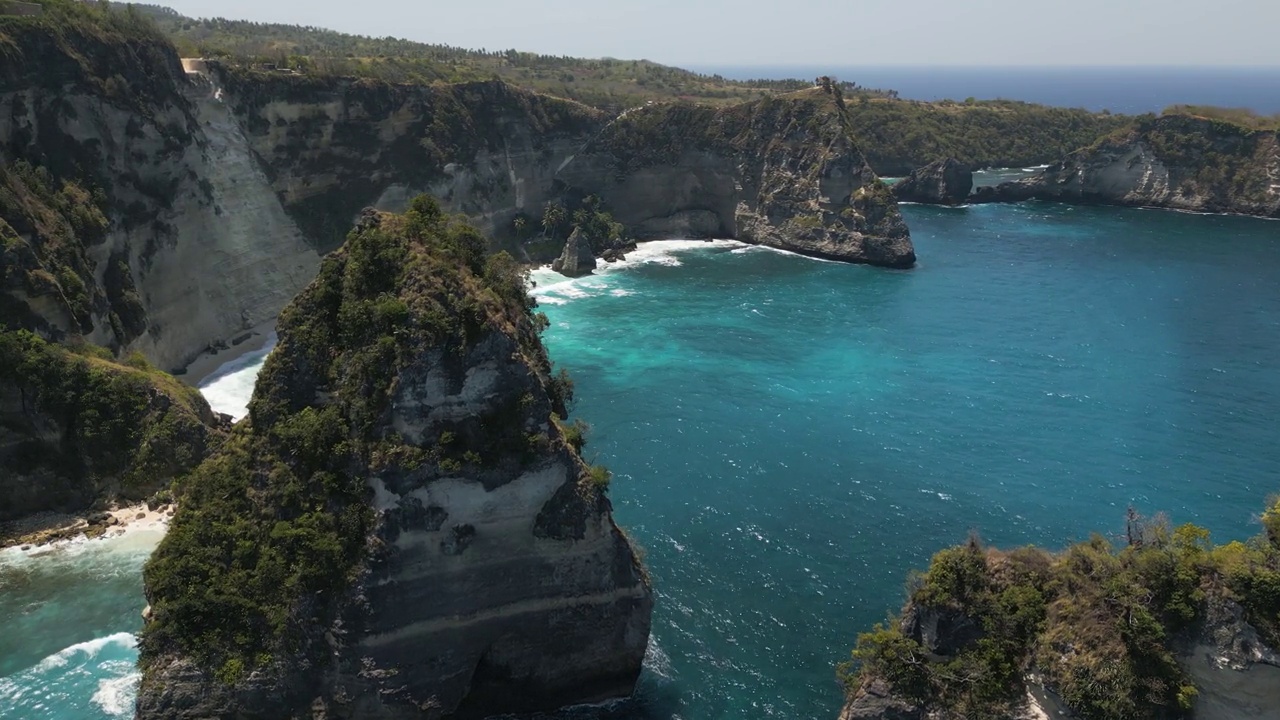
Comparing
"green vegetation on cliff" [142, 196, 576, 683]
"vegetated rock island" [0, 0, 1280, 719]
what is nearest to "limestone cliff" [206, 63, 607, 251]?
"vegetated rock island" [0, 0, 1280, 719]

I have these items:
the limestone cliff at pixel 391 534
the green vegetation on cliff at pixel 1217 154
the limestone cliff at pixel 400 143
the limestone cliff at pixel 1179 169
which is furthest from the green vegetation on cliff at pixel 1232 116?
the limestone cliff at pixel 391 534

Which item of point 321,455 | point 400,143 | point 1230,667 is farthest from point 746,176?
point 1230,667

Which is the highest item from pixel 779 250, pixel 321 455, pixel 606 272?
pixel 321 455

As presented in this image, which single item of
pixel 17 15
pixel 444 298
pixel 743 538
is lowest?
pixel 743 538

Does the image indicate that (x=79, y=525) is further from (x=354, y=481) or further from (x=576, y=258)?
(x=576, y=258)

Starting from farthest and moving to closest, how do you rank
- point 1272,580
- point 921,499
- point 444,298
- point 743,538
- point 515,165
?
1. point 515,165
2. point 921,499
3. point 743,538
4. point 444,298
5. point 1272,580

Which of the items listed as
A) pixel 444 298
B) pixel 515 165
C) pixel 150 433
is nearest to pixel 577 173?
pixel 515 165

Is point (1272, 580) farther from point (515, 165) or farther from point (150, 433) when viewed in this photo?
point (515, 165)
